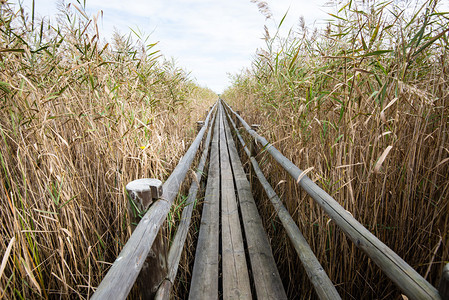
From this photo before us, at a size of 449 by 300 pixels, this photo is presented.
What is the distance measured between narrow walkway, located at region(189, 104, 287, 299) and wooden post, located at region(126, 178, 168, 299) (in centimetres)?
51

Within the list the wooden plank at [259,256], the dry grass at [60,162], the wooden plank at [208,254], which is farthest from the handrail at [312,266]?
the dry grass at [60,162]

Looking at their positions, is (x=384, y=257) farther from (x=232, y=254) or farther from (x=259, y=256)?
(x=232, y=254)

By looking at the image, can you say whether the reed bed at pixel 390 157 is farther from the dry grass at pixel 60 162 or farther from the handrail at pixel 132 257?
the dry grass at pixel 60 162

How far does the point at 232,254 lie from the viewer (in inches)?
74.7

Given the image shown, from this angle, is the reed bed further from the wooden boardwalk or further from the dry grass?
the dry grass

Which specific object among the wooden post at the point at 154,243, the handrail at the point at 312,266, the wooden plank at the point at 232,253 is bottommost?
the wooden plank at the point at 232,253

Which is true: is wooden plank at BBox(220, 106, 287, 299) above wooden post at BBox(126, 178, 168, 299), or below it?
below

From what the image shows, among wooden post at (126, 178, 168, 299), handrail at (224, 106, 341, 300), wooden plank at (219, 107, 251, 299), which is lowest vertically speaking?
wooden plank at (219, 107, 251, 299)

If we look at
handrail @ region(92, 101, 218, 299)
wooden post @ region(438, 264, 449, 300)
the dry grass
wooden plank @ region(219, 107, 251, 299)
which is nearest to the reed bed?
wooden plank @ region(219, 107, 251, 299)

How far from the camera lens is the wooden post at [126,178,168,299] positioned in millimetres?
1029

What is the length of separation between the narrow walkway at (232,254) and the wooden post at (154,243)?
513 millimetres

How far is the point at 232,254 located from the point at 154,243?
100 cm

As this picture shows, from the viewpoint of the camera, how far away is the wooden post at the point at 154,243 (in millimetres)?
1029

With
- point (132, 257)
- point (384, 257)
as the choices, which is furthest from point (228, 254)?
point (384, 257)
